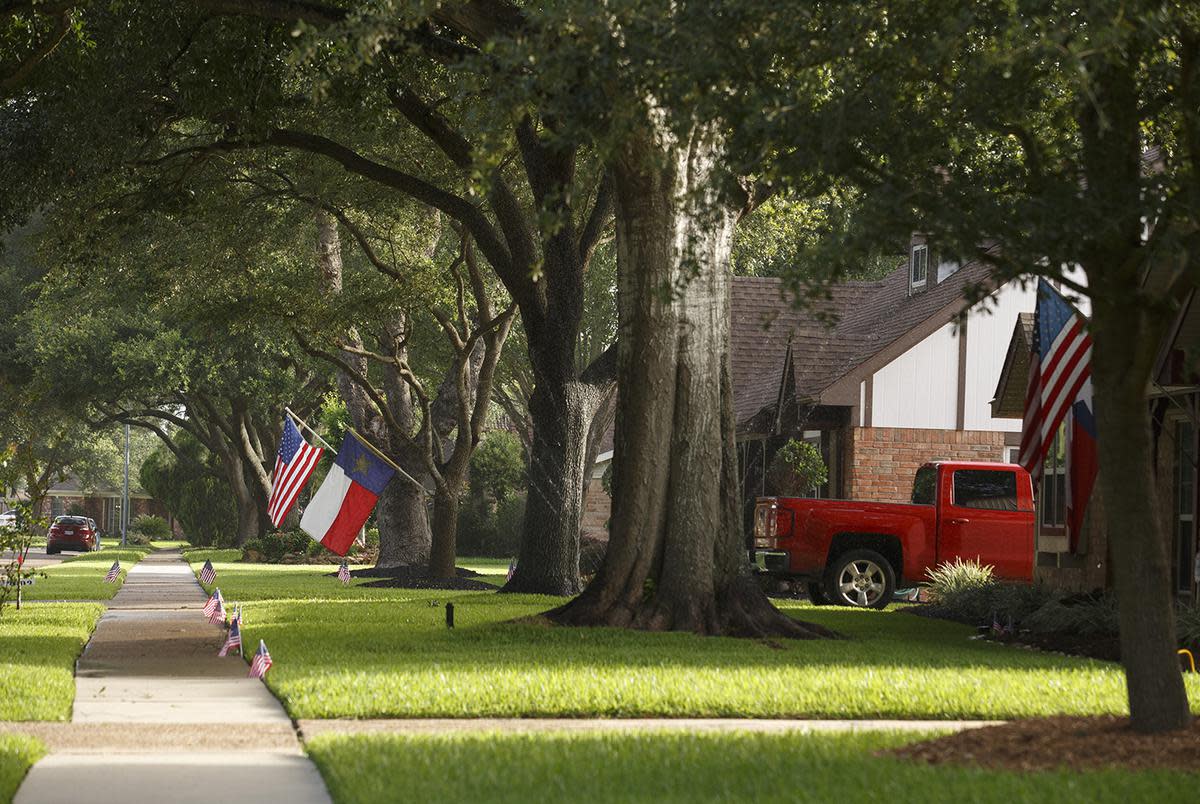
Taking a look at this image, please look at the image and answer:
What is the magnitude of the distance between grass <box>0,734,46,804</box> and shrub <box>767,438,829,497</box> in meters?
23.1

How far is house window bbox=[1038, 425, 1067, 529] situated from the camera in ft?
77.5

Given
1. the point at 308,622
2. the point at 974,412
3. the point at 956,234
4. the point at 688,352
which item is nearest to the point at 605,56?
the point at 956,234

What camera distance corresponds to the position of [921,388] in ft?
106

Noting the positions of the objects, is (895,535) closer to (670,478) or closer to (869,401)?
(869,401)

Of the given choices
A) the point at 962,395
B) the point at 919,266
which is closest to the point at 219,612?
the point at 962,395

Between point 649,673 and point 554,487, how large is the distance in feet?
38.0

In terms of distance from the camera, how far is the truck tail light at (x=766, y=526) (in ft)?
80.4

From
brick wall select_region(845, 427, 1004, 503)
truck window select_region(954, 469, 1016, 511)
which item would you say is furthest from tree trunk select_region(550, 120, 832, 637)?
brick wall select_region(845, 427, 1004, 503)

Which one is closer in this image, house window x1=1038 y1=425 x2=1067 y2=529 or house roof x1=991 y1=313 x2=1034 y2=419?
house window x1=1038 y1=425 x2=1067 y2=529

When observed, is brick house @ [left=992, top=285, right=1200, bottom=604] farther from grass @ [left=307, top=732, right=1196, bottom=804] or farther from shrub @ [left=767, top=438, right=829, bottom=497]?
grass @ [left=307, top=732, right=1196, bottom=804]

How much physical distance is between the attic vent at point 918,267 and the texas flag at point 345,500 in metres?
12.5

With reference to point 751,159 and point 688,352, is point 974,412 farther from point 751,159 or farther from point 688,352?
point 751,159

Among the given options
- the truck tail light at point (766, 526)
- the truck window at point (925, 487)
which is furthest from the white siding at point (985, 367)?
the truck tail light at point (766, 526)

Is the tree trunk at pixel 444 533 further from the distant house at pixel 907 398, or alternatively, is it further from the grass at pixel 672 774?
the grass at pixel 672 774
